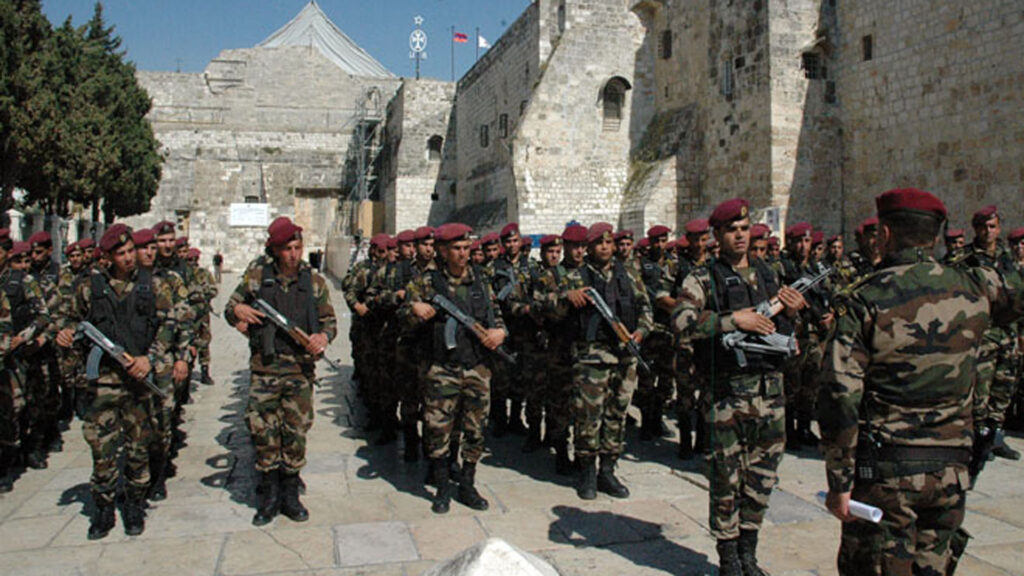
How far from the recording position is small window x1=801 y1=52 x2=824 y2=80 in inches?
640

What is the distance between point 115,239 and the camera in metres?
4.93

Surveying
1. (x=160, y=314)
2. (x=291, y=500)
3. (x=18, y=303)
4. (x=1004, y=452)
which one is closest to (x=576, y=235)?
(x=291, y=500)

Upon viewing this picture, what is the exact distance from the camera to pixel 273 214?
106 feet

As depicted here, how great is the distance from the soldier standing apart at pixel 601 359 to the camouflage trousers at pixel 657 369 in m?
1.62

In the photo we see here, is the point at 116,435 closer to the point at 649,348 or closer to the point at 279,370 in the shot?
the point at 279,370

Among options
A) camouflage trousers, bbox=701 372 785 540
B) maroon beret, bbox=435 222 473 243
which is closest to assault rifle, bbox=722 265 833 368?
camouflage trousers, bbox=701 372 785 540

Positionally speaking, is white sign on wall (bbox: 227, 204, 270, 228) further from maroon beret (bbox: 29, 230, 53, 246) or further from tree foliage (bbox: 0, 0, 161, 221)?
maroon beret (bbox: 29, 230, 53, 246)

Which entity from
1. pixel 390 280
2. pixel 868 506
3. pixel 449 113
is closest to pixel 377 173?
pixel 449 113

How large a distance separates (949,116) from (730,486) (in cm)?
1260

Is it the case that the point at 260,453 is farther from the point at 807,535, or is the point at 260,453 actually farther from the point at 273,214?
the point at 273,214

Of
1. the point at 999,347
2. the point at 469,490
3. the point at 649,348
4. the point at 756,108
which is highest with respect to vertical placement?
the point at 756,108

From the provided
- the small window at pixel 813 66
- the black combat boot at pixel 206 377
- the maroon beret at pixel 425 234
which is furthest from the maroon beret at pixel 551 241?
the small window at pixel 813 66

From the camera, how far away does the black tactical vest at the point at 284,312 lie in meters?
4.97

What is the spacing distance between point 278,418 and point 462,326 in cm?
143
